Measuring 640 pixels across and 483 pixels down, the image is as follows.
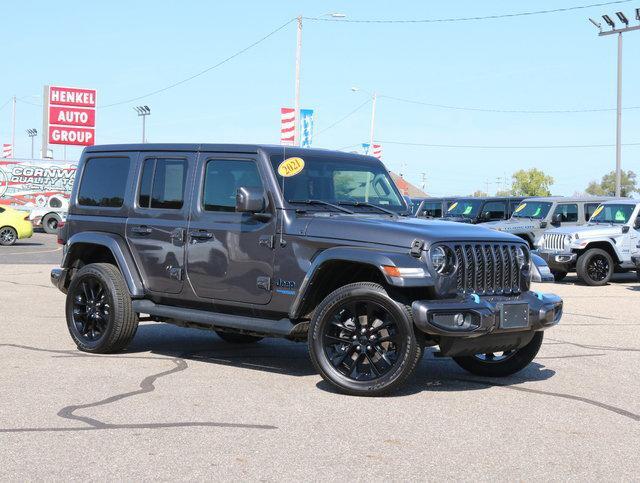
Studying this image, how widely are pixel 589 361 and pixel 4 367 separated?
5.39 meters

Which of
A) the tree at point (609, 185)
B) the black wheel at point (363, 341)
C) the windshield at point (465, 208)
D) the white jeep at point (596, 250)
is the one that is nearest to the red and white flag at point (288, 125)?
the windshield at point (465, 208)

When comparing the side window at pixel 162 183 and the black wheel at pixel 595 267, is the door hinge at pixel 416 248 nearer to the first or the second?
the side window at pixel 162 183

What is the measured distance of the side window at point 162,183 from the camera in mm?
8758

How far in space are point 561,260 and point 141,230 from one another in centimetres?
1282

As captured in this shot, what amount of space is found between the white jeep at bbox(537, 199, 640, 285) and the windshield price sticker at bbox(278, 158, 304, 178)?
502 inches

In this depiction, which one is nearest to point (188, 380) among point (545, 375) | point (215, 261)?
point (215, 261)

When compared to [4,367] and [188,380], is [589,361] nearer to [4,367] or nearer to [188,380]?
[188,380]

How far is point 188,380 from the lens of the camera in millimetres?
7777

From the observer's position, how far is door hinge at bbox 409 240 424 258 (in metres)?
7.05

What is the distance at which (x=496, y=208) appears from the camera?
1148 inches

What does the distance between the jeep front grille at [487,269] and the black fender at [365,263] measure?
382mm

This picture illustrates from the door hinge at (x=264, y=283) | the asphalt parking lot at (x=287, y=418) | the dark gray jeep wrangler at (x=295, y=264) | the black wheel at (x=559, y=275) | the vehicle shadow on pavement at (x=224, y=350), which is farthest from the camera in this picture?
the black wheel at (x=559, y=275)

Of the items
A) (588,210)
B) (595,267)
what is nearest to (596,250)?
(595,267)

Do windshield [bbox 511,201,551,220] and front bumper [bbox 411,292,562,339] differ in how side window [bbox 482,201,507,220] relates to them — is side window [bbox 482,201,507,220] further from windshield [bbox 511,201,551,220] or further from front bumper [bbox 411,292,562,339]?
front bumper [bbox 411,292,562,339]
